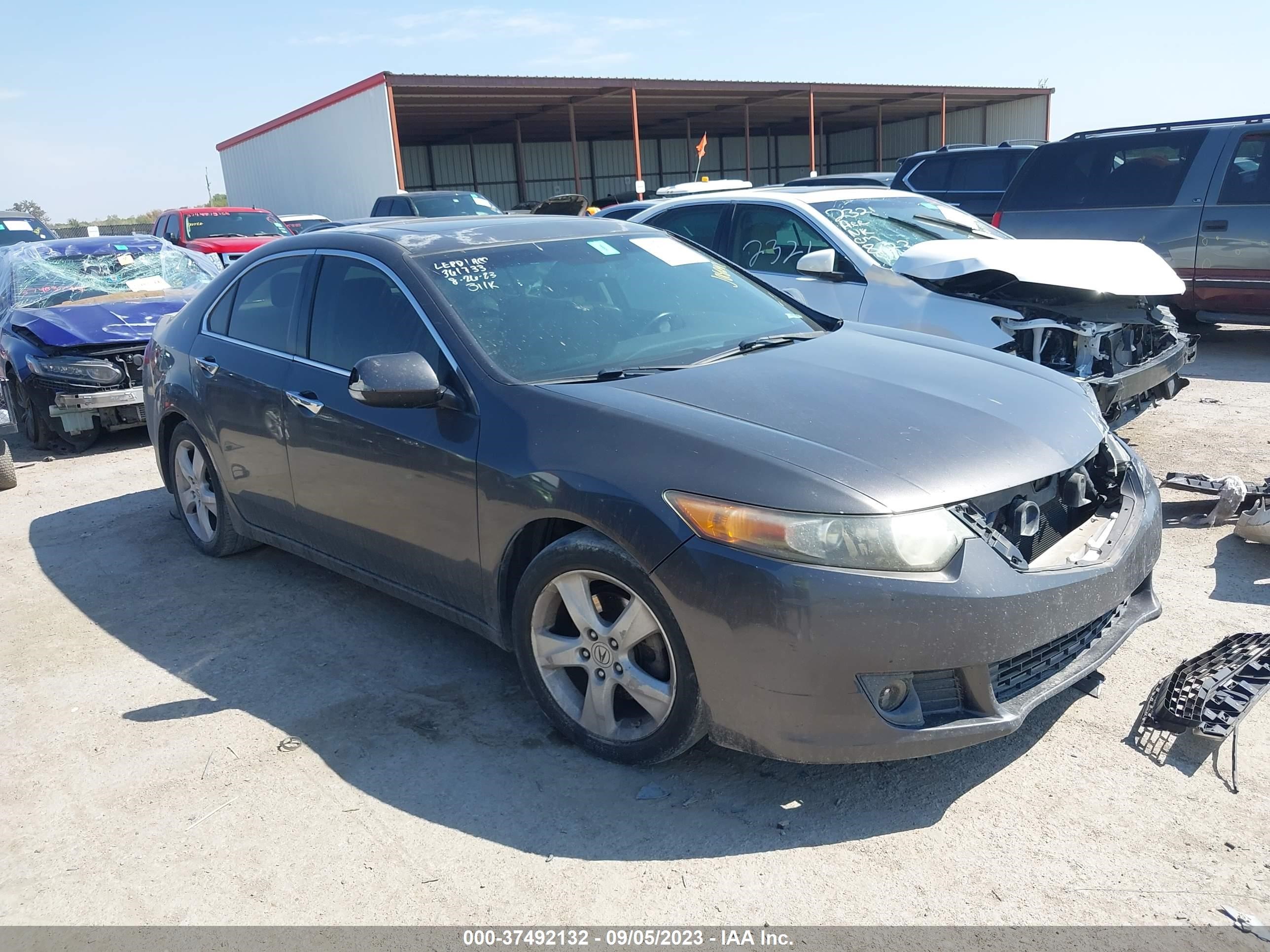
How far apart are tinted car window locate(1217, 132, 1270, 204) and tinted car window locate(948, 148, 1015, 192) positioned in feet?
13.6

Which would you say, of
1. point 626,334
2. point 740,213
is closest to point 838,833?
point 626,334

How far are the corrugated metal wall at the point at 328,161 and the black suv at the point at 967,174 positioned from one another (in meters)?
12.6

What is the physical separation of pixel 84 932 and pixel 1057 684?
106 inches

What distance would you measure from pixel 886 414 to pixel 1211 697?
134 cm

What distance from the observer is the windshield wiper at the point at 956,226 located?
7.40 metres

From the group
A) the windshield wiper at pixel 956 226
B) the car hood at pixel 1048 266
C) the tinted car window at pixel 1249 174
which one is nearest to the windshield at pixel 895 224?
the windshield wiper at pixel 956 226

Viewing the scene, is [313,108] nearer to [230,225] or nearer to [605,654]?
[230,225]

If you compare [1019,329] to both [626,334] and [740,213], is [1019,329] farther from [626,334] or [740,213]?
[626,334]

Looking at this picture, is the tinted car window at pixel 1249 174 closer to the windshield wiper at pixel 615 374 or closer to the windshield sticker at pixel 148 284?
the windshield wiper at pixel 615 374

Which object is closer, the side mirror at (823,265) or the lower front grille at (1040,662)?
the lower front grille at (1040,662)

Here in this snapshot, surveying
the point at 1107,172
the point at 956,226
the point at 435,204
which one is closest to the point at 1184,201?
the point at 1107,172

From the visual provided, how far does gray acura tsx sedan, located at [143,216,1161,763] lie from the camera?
2.67m

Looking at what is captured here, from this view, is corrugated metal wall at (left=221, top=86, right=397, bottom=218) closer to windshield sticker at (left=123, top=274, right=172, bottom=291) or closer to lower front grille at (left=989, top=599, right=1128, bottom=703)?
windshield sticker at (left=123, top=274, right=172, bottom=291)

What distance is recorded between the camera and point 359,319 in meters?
4.02
